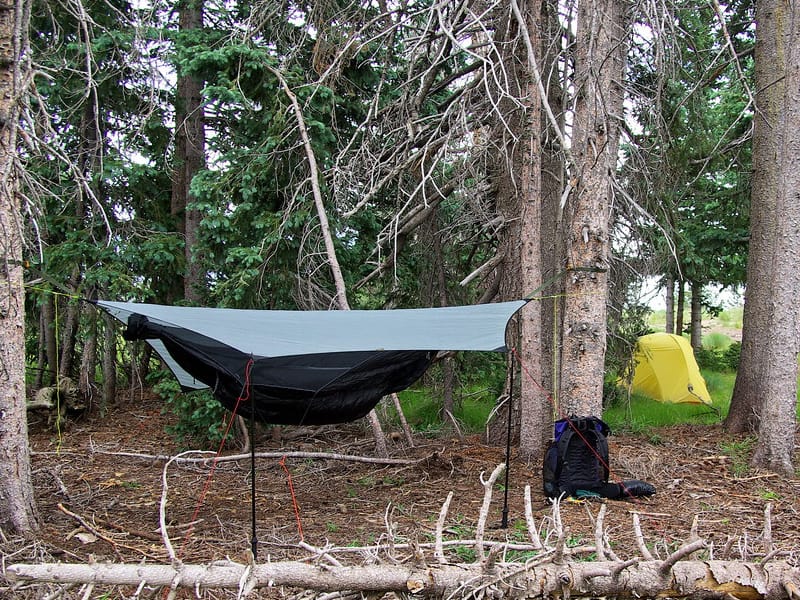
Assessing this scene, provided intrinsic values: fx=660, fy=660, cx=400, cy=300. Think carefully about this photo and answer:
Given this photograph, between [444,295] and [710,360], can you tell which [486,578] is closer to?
[444,295]

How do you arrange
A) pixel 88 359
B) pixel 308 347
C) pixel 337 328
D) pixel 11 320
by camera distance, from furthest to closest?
1. pixel 88 359
2. pixel 337 328
3. pixel 308 347
4. pixel 11 320

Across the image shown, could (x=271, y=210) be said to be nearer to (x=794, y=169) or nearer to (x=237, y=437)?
(x=237, y=437)

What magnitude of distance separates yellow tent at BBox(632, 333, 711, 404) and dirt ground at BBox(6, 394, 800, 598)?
1.93 m

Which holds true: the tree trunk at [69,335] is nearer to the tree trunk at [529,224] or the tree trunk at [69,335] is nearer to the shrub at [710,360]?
the tree trunk at [529,224]

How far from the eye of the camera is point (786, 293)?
5090 mm

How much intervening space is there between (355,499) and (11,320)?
270 cm

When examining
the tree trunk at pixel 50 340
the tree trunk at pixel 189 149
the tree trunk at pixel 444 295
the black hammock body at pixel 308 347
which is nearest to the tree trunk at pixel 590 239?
the black hammock body at pixel 308 347

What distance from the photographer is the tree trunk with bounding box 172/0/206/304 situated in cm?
738

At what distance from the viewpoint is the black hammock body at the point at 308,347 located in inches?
153

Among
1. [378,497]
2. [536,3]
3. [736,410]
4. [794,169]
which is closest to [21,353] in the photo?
[378,497]

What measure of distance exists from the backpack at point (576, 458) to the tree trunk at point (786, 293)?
1.65 meters

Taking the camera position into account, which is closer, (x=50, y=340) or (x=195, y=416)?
(x=195, y=416)

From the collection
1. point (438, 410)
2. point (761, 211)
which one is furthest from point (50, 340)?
point (761, 211)

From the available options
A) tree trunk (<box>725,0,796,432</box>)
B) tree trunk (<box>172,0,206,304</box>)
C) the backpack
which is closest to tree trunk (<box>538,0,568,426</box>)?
the backpack
